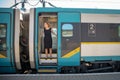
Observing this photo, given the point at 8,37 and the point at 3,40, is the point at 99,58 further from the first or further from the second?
the point at 3,40

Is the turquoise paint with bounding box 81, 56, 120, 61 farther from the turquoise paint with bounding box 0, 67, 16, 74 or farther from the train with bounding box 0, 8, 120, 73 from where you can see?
the turquoise paint with bounding box 0, 67, 16, 74

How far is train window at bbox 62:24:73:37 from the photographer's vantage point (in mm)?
14077

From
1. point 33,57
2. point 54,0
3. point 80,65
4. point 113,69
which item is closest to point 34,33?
point 33,57

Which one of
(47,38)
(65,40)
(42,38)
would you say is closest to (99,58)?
(65,40)

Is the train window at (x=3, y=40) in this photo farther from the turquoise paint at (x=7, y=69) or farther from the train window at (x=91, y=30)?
the train window at (x=91, y=30)

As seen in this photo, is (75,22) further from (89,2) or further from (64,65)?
(89,2)

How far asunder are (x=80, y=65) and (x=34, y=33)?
2.39 meters

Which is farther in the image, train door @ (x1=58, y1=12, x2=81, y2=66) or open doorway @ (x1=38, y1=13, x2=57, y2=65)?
open doorway @ (x1=38, y1=13, x2=57, y2=65)

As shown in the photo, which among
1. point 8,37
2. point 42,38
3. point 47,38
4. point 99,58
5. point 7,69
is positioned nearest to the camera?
point 8,37

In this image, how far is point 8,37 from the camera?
45.7ft

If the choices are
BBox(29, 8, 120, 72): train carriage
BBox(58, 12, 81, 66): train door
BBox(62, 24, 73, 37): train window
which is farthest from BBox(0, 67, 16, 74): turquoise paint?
BBox(62, 24, 73, 37): train window

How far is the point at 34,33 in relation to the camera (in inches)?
547

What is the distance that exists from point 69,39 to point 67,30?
0.39 m

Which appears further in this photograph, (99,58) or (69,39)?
(99,58)
